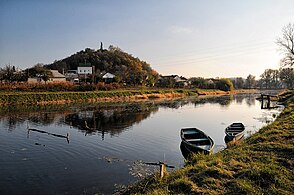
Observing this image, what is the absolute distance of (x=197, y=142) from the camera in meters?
13.1

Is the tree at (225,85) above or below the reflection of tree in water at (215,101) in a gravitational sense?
above

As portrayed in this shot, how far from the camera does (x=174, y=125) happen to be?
2230 cm

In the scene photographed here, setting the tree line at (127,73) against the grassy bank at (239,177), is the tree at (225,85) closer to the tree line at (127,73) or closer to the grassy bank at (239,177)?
the tree line at (127,73)

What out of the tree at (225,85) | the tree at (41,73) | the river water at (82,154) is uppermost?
the tree at (41,73)

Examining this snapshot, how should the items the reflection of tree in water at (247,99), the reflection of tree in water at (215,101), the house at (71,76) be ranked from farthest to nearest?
the house at (71,76) → the reflection of tree in water at (247,99) → the reflection of tree in water at (215,101)

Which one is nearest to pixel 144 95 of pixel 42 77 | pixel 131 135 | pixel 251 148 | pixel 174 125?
pixel 42 77

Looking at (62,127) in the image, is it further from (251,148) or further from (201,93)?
(201,93)

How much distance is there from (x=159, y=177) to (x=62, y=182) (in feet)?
13.0

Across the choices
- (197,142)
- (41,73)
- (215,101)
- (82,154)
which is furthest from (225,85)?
(82,154)

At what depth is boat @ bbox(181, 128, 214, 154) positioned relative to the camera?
11219mm

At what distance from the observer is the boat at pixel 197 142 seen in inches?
442

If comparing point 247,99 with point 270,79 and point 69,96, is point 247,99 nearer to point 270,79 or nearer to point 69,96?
point 69,96

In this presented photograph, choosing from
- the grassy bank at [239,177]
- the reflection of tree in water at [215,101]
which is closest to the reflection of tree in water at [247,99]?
the reflection of tree in water at [215,101]

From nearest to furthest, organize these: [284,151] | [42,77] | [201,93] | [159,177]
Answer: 1. [159,177]
2. [284,151]
3. [42,77]
4. [201,93]
